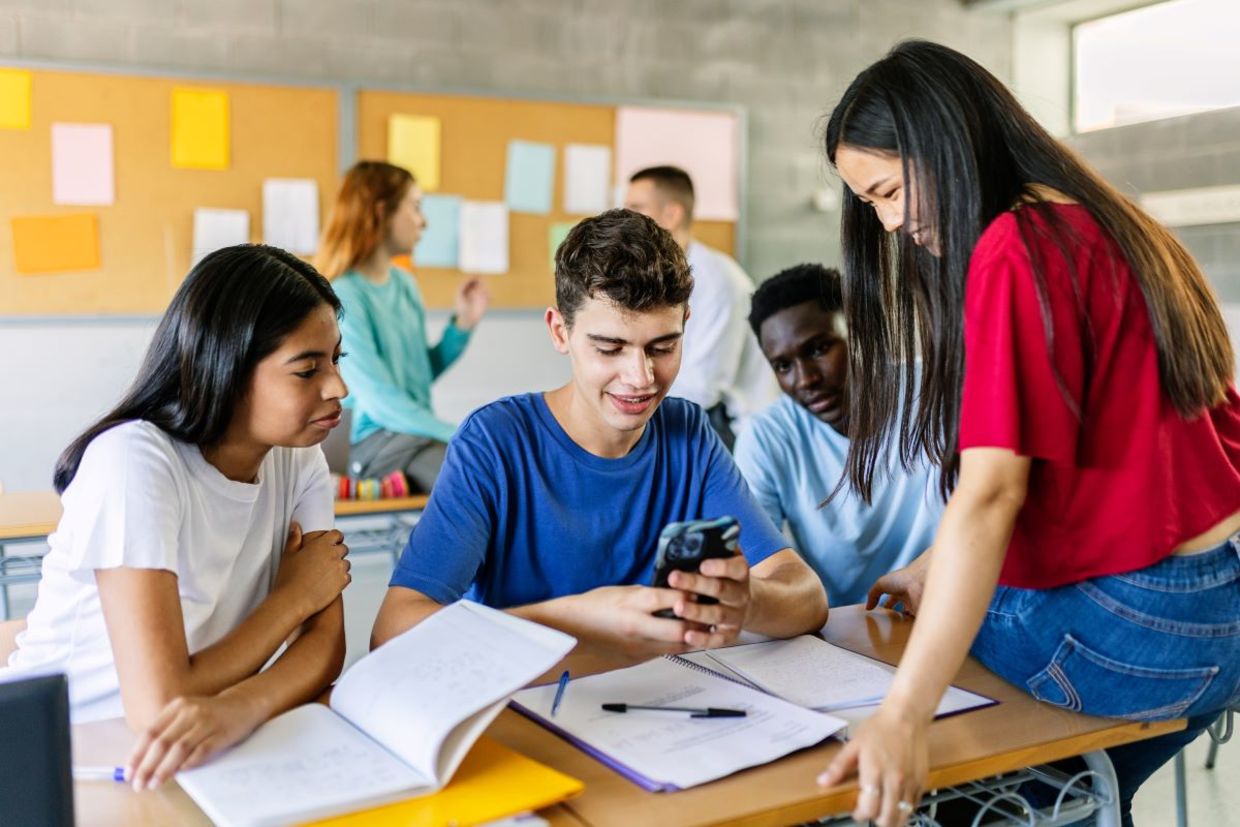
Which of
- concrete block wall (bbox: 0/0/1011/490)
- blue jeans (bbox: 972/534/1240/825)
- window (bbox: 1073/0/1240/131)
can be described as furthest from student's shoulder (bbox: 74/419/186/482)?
window (bbox: 1073/0/1240/131)

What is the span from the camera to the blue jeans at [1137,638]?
4.14 ft

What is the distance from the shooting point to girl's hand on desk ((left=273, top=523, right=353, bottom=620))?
1.54 meters

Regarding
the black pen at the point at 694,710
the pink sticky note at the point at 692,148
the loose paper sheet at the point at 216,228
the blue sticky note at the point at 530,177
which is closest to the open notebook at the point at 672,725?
the black pen at the point at 694,710

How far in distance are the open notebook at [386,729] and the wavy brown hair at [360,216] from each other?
2.46m

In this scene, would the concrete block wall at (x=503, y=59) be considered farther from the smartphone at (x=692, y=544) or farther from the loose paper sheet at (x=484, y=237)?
the smartphone at (x=692, y=544)

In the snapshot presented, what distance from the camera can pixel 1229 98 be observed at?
5098 mm

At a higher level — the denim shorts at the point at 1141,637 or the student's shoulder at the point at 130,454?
the student's shoulder at the point at 130,454

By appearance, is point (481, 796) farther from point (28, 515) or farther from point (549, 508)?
point (28, 515)

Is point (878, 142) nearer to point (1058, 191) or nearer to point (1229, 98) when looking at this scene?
point (1058, 191)

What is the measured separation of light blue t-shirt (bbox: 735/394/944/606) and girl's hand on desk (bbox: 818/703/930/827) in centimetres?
112

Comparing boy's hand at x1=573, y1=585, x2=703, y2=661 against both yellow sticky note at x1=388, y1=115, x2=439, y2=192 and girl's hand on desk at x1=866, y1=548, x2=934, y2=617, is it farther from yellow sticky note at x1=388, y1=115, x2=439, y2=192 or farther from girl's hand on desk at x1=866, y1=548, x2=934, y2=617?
yellow sticky note at x1=388, y1=115, x2=439, y2=192

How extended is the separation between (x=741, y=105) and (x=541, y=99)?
0.97 meters

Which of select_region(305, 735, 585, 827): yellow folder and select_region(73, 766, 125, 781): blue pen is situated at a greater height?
select_region(305, 735, 585, 827): yellow folder

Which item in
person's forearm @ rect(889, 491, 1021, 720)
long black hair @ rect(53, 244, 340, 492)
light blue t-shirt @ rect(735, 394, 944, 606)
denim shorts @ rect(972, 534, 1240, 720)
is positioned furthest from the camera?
light blue t-shirt @ rect(735, 394, 944, 606)
